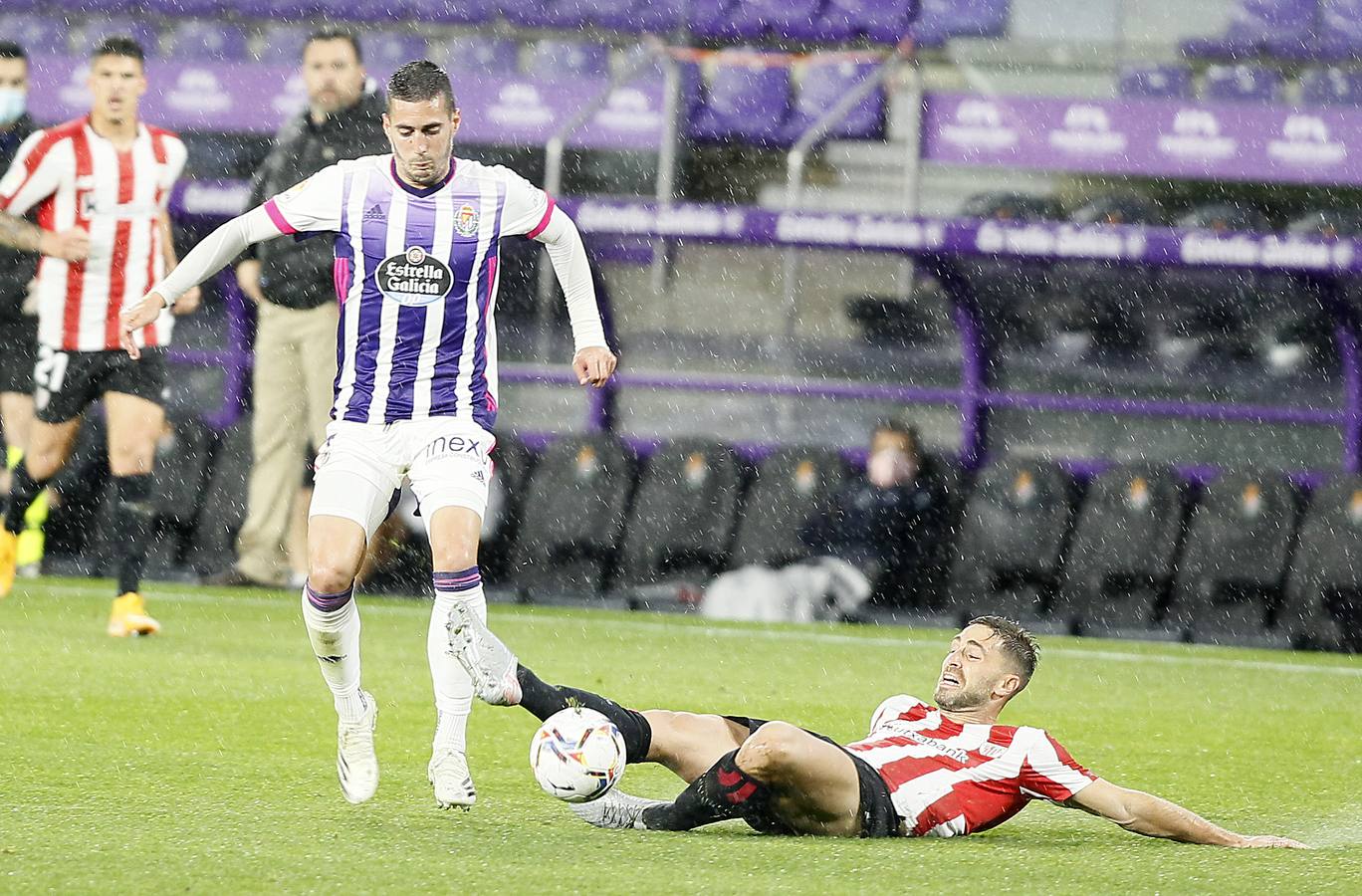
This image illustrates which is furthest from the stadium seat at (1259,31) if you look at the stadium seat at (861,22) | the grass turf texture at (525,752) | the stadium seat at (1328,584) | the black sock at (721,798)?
the black sock at (721,798)

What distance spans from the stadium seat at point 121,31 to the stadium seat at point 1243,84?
808 cm

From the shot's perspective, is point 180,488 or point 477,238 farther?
point 180,488

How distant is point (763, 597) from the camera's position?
1136 centimetres

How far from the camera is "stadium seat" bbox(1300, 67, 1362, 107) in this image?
587 inches

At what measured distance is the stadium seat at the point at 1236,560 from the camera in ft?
36.2

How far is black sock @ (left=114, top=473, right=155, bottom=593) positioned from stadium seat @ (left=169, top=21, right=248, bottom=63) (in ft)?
26.5

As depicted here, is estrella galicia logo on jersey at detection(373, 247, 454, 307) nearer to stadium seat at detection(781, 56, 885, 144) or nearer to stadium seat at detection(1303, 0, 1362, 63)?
stadium seat at detection(781, 56, 885, 144)

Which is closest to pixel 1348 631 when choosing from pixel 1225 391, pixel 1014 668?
pixel 1225 391

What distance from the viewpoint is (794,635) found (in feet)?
34.6

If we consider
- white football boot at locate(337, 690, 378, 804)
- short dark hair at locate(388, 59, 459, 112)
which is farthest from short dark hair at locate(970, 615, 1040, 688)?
short dark hair at locate(388, 59, 459, 112)

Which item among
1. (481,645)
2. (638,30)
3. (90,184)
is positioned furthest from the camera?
(638,30)

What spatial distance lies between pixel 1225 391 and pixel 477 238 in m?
7.60

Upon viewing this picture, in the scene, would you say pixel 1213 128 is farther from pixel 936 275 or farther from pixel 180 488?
pixel 180 488

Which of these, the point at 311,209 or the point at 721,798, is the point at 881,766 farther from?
the point at 311,209
